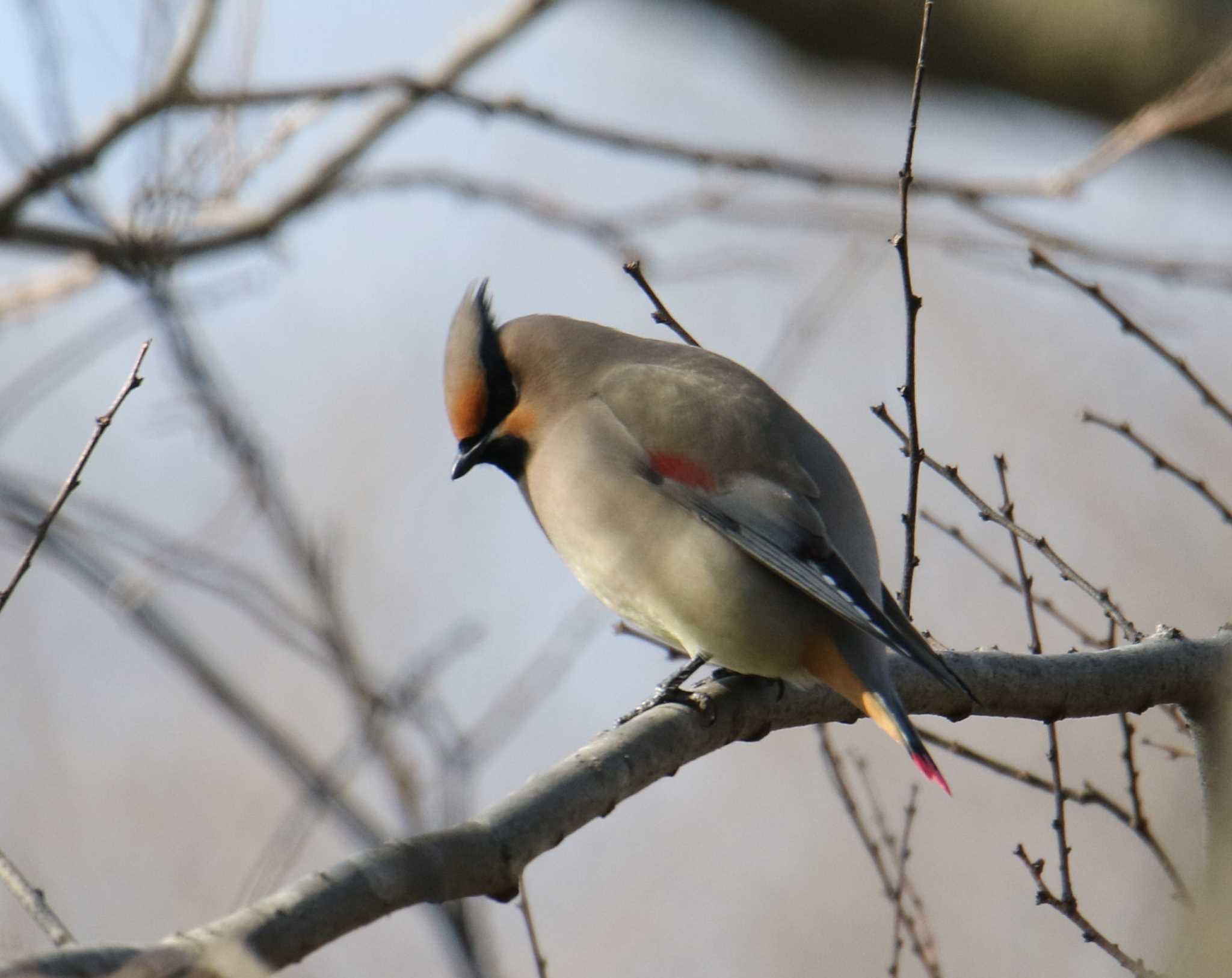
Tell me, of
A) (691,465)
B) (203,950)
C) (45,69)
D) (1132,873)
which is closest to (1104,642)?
(691,465)

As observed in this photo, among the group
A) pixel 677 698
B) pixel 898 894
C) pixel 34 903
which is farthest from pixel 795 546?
pixel 34 903

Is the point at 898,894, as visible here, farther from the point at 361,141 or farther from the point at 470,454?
the point at 361,141

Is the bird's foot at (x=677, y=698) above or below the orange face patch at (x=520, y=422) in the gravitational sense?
below

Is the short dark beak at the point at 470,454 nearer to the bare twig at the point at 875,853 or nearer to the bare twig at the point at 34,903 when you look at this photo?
the bare twig at the point at 875,853

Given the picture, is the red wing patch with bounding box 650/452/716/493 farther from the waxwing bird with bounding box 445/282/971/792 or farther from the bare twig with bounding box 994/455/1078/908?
the bare twig with bounding box 994/455/1078/908

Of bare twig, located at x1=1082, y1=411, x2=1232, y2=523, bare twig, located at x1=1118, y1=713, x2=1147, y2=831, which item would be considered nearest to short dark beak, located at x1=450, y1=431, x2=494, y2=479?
bare twig, located at x1=1082, y1=411, x2=1232, y2=523

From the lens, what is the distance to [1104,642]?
10.6 feet

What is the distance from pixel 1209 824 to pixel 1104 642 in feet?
2.05

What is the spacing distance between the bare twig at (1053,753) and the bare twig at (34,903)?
1492 mm

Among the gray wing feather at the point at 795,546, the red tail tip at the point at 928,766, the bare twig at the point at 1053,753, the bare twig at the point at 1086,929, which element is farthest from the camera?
the gray wing feather at the point at 795,546

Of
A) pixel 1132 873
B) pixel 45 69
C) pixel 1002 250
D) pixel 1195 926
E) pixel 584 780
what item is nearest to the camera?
pixel 1195 926

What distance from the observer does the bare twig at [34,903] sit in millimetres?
1829

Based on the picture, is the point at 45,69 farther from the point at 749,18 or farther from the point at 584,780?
the point at 749,18

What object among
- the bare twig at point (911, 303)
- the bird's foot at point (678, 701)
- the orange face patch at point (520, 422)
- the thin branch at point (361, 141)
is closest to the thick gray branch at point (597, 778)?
the bird's foot at point (678, 701)
